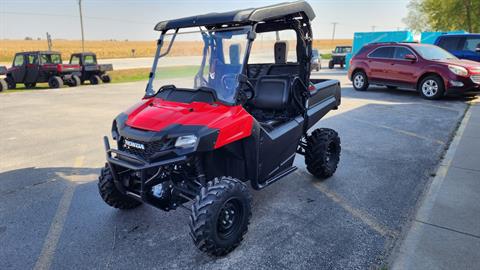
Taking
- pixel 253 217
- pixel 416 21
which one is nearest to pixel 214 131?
pixel 253 217

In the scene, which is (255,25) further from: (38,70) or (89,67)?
(89,67)

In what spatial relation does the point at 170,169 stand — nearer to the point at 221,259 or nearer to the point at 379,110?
the point at 221,259

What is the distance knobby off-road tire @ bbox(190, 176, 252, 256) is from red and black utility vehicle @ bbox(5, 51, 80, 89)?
53.6ft

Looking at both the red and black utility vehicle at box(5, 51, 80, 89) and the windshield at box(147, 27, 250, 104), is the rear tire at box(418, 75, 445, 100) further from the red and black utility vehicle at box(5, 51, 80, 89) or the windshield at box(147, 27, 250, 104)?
the red and black utility vehicle at box(5, 51, 80, 89)

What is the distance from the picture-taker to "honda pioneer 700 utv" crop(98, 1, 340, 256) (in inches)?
113

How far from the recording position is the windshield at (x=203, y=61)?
3.39 metres

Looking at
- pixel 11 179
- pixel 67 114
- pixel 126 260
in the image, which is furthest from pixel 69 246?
pixel 67 114

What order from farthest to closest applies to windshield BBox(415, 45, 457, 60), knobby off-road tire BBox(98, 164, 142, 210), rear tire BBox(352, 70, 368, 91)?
rear tire BBox(352, 70, 368, 91), windshield BBox(415, 45, 457, 60), knobby off-road tire BBox(98, 164, 142, 210)

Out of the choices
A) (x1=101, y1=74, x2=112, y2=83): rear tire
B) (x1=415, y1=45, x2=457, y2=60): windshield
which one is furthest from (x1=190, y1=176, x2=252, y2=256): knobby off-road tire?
(x1=101, y1=74, x2=112, y2=83): rear tire

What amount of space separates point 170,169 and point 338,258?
1.66 metres

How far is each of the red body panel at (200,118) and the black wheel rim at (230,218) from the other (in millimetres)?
540

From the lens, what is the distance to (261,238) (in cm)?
326

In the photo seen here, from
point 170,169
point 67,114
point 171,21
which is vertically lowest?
point 67,114

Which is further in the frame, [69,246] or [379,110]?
[379,110]
